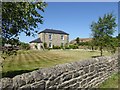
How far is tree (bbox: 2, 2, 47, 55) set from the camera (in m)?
9.05

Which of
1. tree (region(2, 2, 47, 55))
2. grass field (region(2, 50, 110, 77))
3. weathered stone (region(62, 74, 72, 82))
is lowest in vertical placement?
grass field (region(2, 50, 110, 77))

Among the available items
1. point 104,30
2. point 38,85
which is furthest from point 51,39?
point 38,85

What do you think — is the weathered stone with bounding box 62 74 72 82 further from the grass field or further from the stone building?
the stone building

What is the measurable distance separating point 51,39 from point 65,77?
6882 cm

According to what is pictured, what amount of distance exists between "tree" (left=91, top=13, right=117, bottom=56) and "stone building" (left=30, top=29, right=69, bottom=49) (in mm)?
39048

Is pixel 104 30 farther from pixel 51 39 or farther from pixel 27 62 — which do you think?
pixel 51 39

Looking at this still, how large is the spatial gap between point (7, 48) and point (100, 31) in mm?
22591

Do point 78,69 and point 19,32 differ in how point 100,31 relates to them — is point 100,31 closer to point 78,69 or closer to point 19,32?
point 19,32

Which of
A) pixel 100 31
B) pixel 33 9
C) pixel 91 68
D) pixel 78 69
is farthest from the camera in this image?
pixel 100 31

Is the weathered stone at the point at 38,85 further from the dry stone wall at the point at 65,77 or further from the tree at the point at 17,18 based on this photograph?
the tree at the point at 17,18

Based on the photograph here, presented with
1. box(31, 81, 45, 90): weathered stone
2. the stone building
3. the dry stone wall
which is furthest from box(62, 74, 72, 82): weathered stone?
the stone building

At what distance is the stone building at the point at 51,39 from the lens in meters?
69.6

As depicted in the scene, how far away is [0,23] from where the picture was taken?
353 inches

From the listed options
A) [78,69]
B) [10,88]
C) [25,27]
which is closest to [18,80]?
[10,88]
